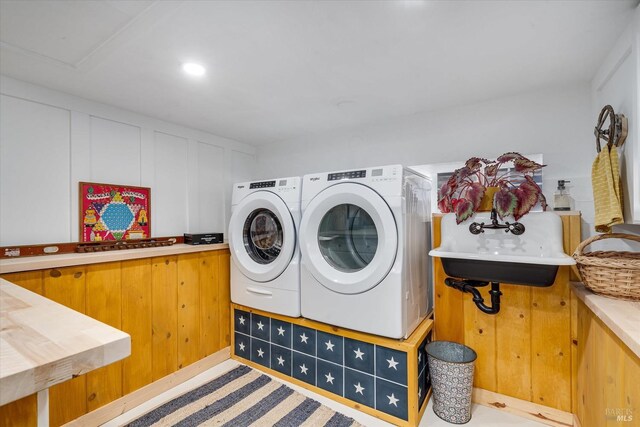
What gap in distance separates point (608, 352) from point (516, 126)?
1504 millimetres

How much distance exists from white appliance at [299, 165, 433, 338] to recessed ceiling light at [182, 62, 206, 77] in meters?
0.90

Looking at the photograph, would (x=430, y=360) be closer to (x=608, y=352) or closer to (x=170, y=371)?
(x=608, y=352)

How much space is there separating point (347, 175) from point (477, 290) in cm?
104

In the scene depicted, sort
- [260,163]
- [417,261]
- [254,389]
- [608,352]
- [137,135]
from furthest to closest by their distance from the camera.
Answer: [260,163] → [137,135] → [254,389] → [417,261] → [608,352]

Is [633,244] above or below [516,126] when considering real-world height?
below

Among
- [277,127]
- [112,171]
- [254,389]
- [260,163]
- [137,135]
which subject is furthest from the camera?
[260,163]

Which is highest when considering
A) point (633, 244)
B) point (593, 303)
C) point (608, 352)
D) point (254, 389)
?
point (633, 244)

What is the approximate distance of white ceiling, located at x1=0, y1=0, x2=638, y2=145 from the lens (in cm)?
122

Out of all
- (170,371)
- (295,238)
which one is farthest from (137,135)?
(170,371)

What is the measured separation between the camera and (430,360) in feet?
5.90

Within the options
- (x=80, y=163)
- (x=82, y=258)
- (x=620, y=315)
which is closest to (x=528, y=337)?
(x=620, y=315)

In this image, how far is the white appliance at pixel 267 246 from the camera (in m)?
2.11

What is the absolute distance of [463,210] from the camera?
1640 millimetres

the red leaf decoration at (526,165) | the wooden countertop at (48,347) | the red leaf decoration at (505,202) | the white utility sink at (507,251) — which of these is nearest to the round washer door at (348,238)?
the white utility sink at (507,251)
